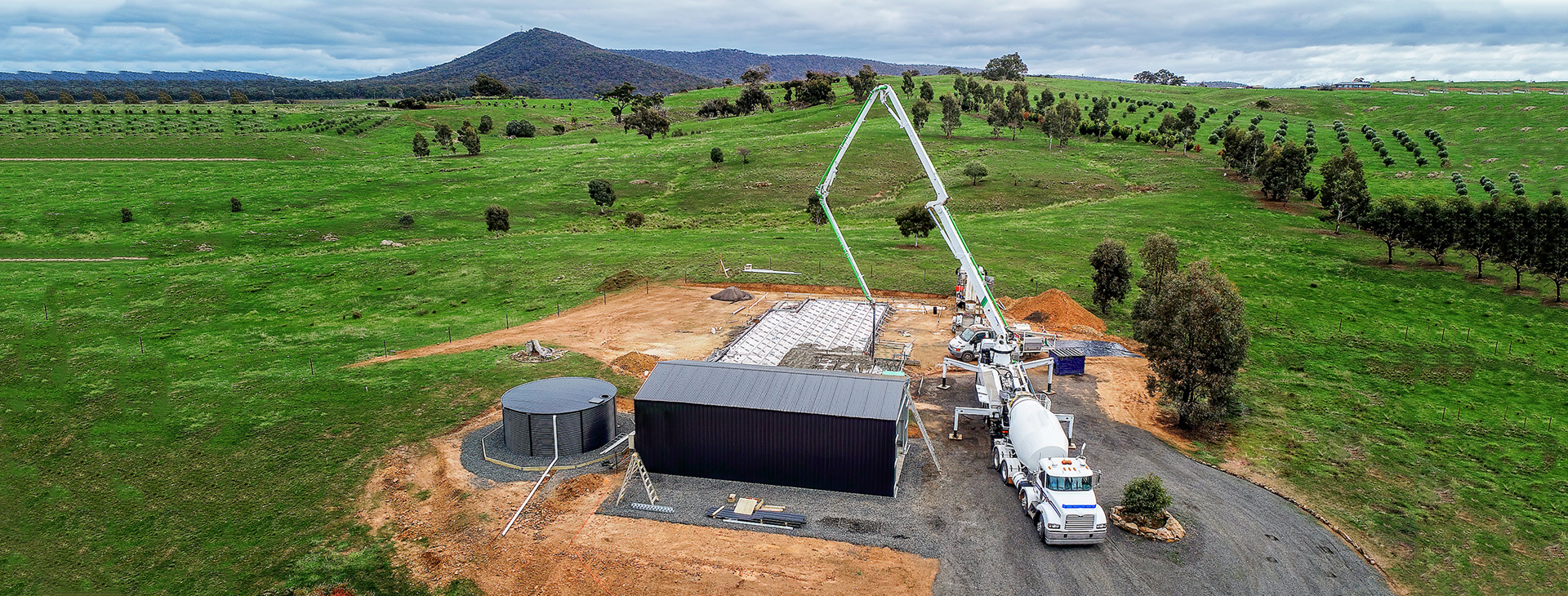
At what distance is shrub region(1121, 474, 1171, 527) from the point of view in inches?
1137

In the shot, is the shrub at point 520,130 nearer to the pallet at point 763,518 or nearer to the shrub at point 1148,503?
the pallet at point 763,518

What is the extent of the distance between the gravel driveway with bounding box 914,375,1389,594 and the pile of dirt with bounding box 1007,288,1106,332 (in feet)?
72.6

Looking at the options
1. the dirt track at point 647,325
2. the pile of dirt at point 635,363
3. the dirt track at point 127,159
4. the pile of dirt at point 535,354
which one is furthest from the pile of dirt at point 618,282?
the dirt track at point 127,159

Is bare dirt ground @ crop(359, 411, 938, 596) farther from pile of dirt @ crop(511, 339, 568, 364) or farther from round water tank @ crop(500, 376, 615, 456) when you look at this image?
pile of dirt @ crop(511, 339, 568, 364)

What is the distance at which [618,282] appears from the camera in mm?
66125

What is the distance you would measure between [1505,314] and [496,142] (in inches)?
5965

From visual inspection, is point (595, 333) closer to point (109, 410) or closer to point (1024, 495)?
point (109, 410)

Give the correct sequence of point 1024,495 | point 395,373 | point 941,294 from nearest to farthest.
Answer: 1. point 1024,495
2. point 395,373
3. point 941,294

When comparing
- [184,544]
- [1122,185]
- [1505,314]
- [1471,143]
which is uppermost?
[1471,143]

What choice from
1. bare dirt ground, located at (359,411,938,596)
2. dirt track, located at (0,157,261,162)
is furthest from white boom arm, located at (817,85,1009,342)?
dirt track, located at (0,157,261,162)

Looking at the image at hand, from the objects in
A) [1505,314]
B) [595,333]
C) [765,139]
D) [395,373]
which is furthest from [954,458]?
[765,139]

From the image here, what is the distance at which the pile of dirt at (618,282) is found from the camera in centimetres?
6544

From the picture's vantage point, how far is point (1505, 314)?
56500 mm

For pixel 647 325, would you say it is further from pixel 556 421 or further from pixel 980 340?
pixel 980 340
